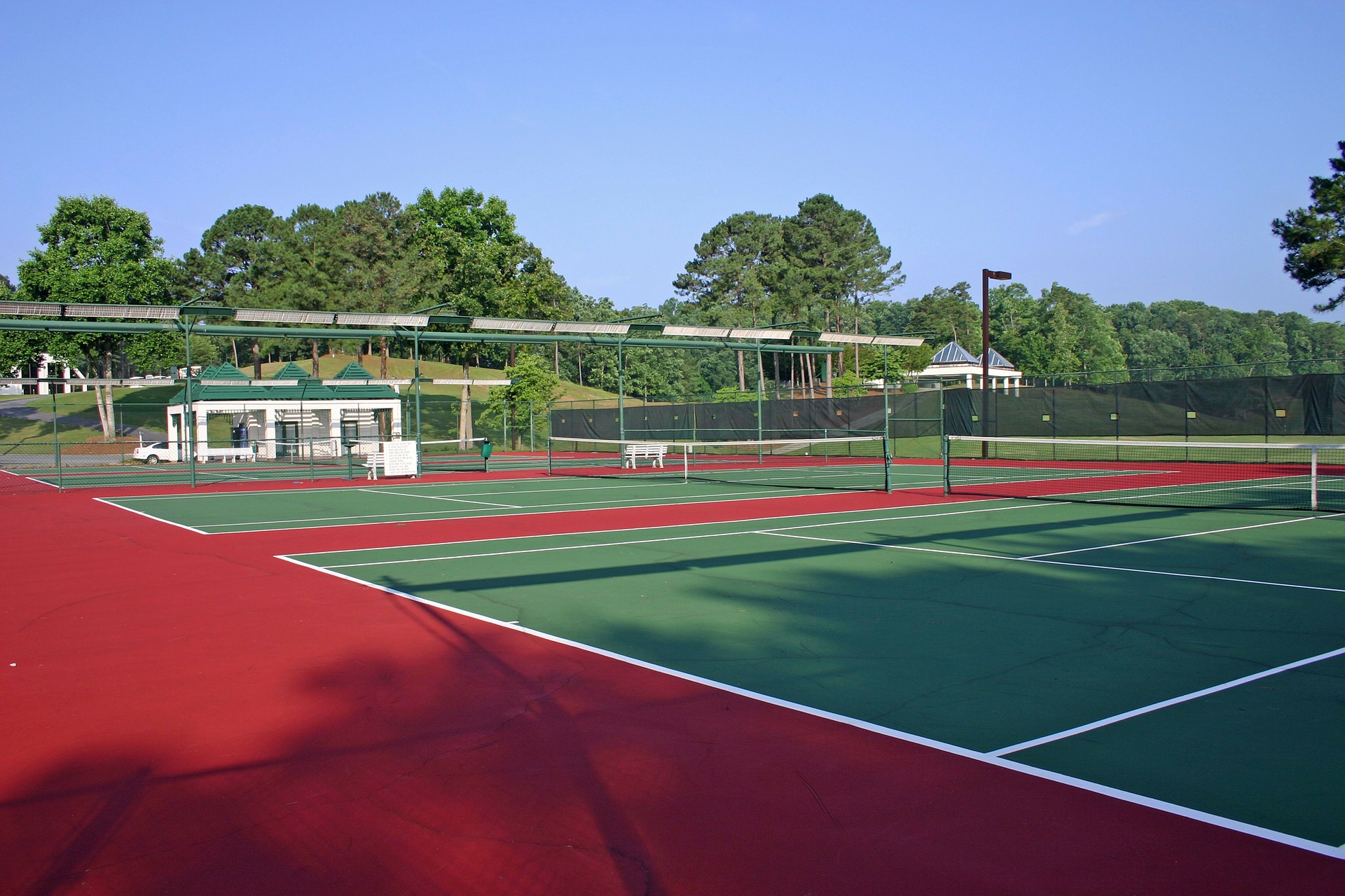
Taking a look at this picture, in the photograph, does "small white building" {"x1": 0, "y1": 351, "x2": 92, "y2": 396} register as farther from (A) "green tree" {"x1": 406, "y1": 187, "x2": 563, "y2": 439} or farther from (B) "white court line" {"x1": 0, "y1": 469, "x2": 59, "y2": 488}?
(B) "white court line" {"x1": 0, "y1": 469, "x2": 59, "y2": 488}

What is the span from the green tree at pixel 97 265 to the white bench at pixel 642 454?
3535 cm

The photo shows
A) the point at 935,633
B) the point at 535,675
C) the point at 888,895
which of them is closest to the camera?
the point at 888,895

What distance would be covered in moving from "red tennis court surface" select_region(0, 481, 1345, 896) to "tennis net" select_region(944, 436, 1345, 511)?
1040 centimetres

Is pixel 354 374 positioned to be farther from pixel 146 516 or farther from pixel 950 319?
pixel 950 319

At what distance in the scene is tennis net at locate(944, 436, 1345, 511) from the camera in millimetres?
16281

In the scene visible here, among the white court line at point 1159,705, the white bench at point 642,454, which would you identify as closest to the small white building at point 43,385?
the white bench at point 642,454

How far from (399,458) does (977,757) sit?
2556 centimetres

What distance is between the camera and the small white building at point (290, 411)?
4238cm

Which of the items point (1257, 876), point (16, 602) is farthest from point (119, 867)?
point (16, 602)

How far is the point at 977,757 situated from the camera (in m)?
4.48

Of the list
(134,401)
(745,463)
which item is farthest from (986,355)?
(134,401)

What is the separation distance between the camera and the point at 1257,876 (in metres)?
3.24

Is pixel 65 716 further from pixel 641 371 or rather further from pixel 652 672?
pixel 641 371

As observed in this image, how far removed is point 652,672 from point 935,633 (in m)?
2.38
